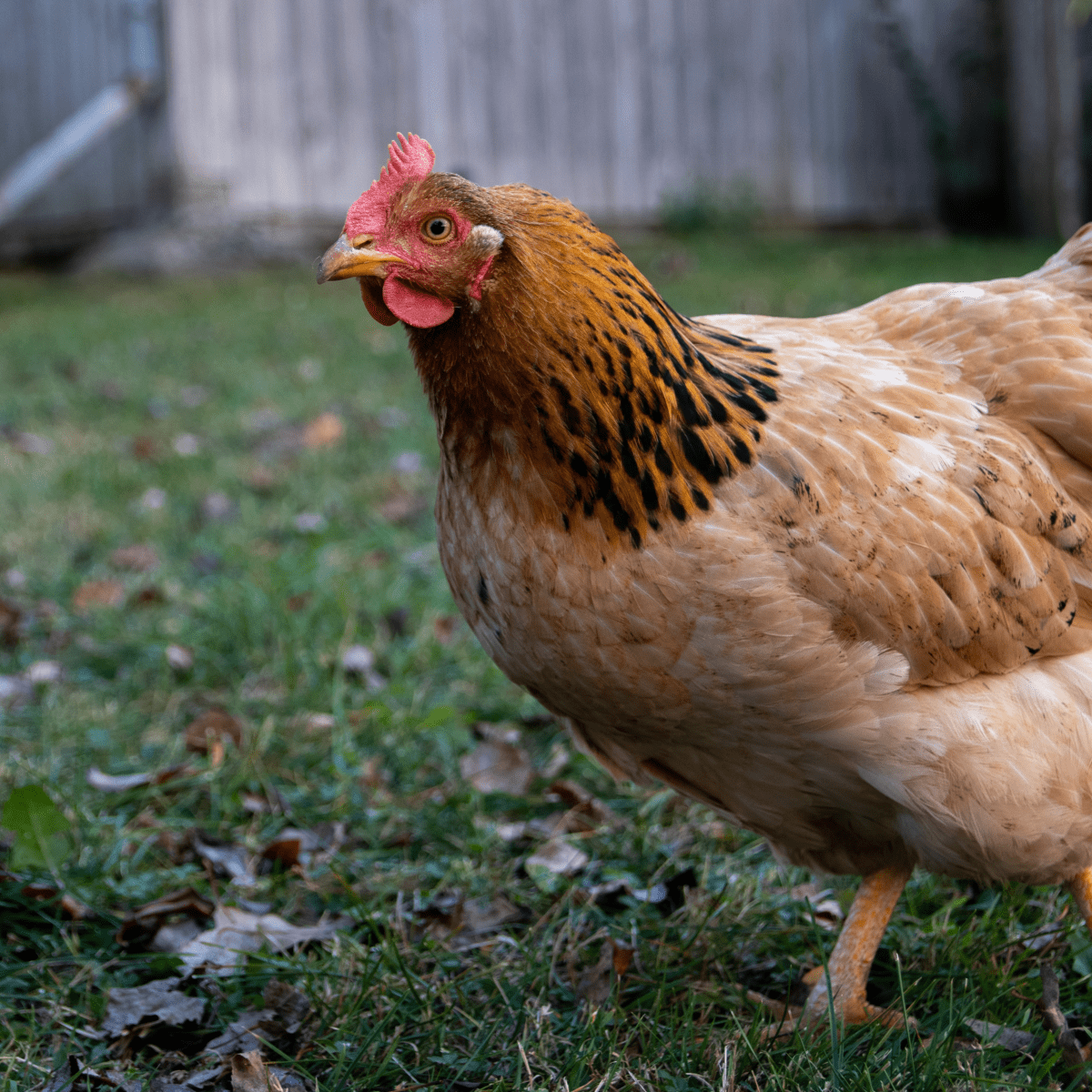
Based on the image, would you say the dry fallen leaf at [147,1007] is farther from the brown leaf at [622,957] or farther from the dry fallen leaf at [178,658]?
the dry fallen leaf at [178,658]

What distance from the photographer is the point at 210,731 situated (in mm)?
3006

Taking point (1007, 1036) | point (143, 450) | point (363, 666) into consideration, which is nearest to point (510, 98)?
point (143, 450)

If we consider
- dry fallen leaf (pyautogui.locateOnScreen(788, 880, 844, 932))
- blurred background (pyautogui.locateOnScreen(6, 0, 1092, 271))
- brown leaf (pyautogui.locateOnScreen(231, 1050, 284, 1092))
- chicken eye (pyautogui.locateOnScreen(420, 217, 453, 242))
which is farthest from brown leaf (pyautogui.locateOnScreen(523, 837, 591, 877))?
blurred background (pyautogui.locateOnScreen(6, 0, 1092, 271))

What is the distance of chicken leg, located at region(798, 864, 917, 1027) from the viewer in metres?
2.04

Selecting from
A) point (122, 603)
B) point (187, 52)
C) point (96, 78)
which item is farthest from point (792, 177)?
point (122, 603)

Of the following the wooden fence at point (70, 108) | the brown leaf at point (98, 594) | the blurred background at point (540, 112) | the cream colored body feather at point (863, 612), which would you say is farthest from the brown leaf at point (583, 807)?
the wooden fence at point (70, 108)

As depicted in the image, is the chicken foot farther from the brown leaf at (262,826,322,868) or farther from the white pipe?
the white pipe

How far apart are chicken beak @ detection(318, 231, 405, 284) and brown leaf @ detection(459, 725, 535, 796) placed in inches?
59.9

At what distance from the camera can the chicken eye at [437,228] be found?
5.88ft

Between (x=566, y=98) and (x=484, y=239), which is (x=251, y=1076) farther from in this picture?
(x=566, y=98)

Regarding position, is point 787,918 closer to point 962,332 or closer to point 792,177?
point 962,332

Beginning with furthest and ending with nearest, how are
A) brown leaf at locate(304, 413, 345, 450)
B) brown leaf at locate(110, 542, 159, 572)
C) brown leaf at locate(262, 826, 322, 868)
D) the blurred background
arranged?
the blurred background → brown leaf at locate(304, 413, 345, 450) → brown leaf at locate(110, 542, 159, 572) → brown leaf at locate(262, 826, 322, 868)

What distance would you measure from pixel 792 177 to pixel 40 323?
734cm

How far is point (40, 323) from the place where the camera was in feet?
27.0
